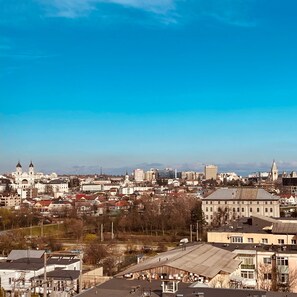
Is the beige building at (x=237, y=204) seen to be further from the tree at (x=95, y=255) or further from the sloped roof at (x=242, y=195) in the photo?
the tree at (x=95, y=255)

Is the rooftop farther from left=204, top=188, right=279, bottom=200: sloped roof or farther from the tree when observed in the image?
the tree

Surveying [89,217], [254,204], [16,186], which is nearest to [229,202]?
[254,204]

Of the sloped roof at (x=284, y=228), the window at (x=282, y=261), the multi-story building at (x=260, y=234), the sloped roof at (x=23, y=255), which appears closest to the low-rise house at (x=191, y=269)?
the window at (x=282, y=261)

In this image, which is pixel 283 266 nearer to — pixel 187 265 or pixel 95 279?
pixel 187 265

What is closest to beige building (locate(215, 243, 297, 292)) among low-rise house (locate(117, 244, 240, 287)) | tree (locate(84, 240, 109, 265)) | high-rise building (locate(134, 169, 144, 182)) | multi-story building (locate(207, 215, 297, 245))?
low-rise house (locate(117, 244, 240, 287))

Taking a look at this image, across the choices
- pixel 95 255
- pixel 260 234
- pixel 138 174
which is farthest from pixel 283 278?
pixel 138 174
